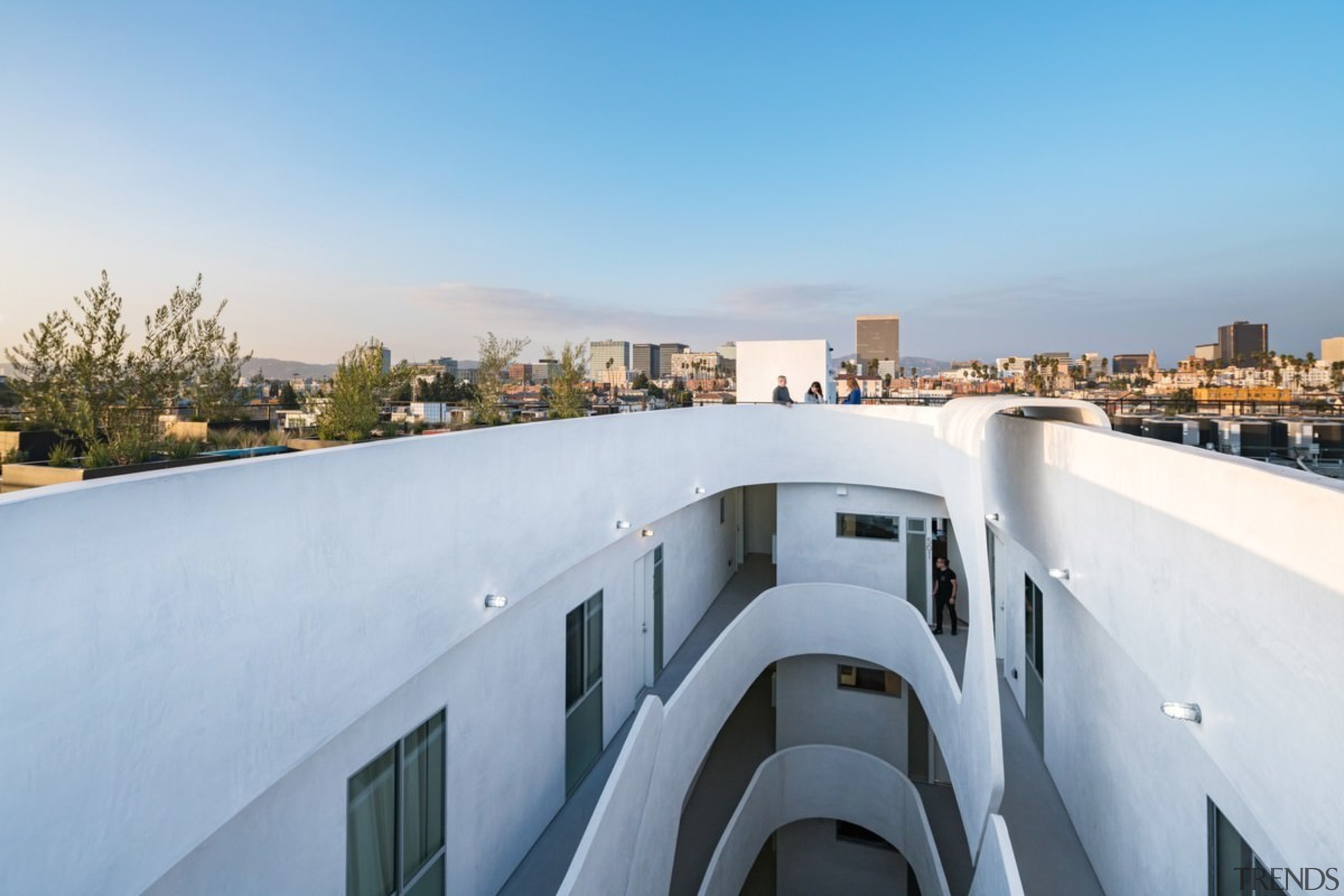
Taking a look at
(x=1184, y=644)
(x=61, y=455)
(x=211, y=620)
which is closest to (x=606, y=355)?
(x=61, y=455)

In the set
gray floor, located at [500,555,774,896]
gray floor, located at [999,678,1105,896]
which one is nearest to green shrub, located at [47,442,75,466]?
gray floor, located at [500,555,774,896]

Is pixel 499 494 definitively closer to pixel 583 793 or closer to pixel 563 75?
pixel 583 793

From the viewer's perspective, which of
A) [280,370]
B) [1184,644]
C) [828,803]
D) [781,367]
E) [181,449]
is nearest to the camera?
[1184,644]

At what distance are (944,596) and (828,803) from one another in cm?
621

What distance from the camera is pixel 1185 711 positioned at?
4.25 m

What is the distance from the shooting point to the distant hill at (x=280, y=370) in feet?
43.8

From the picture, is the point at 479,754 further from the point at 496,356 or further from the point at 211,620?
the point at 496,356

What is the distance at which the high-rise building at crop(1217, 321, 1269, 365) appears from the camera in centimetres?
2610

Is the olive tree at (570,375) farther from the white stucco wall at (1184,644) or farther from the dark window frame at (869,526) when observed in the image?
the white stucco wall at (1184,644)

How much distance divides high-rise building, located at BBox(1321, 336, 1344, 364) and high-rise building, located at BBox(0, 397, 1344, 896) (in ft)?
27.9

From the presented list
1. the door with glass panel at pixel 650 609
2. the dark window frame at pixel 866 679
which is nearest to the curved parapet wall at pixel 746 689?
the door with glass panel at pixel 650 609

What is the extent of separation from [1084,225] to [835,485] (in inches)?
683

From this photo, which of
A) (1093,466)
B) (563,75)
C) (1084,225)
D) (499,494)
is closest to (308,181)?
(563,75)

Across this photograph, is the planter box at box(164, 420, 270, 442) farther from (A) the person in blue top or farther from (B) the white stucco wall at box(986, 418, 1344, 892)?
(A) the person in blue top
